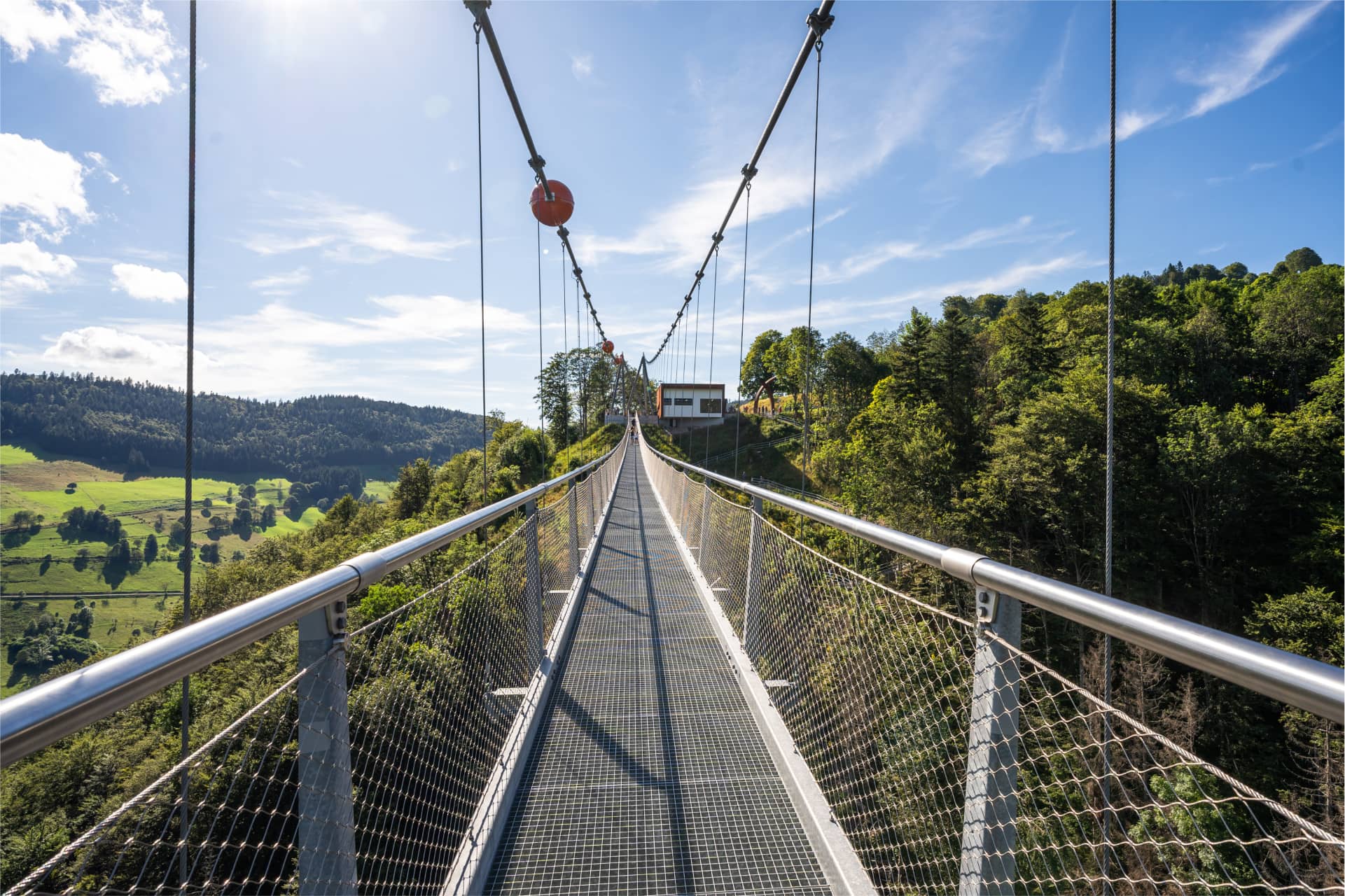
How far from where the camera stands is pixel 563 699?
2602 millimetres

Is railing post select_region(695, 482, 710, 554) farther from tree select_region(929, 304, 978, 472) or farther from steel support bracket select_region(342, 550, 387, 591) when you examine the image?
tree select_region(929, 304, 978, 472)

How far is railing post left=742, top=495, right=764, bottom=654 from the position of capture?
287cm

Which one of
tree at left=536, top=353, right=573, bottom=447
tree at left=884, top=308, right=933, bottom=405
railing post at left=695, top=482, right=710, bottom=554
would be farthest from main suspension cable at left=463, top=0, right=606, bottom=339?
tree at left=536, top=353, right=573, bottom=447

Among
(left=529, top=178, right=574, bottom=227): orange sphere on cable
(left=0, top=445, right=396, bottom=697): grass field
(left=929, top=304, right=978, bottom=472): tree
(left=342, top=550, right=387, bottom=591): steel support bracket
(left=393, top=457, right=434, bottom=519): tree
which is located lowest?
(left=0, top=445, right=396, bottom=697): grass field

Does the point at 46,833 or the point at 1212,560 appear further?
the point at 1212,560

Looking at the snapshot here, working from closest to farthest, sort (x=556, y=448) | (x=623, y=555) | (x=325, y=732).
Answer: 1. (x=325, y=732)
2. (x=623, y=555)
3. (x=556, y=448)

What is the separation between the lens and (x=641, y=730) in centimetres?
239

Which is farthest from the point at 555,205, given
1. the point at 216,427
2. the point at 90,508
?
the point at 90,508

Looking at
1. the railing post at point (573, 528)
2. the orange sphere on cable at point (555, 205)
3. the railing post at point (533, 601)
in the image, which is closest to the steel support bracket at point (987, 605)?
the railing post at point (533, 601)

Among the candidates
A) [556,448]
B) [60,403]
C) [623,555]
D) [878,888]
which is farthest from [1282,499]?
[60,403]

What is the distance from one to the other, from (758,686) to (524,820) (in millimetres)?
1086

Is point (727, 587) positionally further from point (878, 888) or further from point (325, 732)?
point (325, 732)

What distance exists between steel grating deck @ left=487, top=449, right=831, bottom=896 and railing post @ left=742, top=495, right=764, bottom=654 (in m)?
0.17

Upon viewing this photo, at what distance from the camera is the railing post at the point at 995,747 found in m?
1.10
